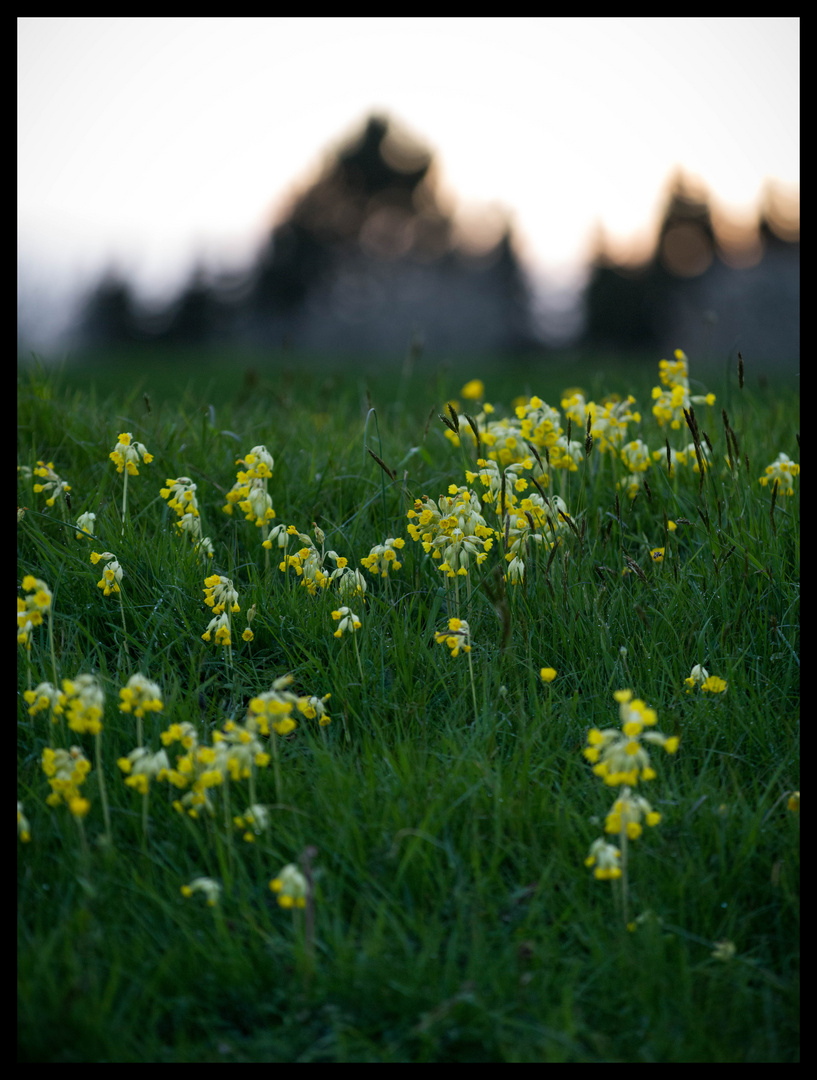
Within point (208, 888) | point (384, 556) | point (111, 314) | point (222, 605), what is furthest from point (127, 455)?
point (111, 314)

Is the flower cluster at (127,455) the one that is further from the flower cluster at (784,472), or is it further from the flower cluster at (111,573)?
the flower cluster at (784,472)

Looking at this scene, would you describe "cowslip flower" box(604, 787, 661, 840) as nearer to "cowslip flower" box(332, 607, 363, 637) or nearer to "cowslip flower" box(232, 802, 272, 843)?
"cowslip flower" box(232, 802, 272, 843)

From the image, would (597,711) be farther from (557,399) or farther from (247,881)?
(557,399)

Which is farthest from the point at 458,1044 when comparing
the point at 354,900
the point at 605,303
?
the point at 605,303

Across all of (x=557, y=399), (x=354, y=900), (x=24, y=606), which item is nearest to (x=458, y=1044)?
(x=354, y=900)

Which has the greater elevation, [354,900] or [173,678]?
[173,678]

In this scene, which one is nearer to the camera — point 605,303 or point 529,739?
point 529,739

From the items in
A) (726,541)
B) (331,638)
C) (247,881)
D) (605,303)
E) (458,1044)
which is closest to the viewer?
(458,1044)

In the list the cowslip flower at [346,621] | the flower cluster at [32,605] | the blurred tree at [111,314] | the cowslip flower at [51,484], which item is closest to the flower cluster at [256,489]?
the cowslip flower at [346,621]

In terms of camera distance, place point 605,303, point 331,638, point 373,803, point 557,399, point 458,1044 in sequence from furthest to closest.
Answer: point 605,303 → point 557,399 → point 331,638 → point 373,803 → point 458,1044

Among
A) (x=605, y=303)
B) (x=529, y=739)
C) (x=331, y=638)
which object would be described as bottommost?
(x=529, y=739)

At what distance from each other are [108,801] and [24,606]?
24.6 inches

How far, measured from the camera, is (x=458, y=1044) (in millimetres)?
1771
